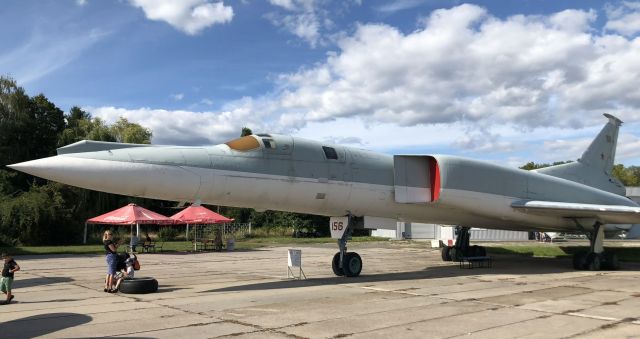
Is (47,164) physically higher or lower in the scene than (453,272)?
higher

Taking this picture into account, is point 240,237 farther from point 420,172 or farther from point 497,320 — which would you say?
point 497,320

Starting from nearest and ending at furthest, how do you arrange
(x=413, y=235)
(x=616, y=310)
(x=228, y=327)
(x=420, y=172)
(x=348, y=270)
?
1. (x=228, y=327)
2. (x=616, y=310)
3. (x=348, y=270)
4. (x=420, y=172)
5. (x=413, y=235)

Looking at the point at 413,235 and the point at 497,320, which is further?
the point at 413,235

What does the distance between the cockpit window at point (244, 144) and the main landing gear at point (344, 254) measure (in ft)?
10.0

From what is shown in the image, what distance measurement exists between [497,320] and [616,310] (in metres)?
2.22

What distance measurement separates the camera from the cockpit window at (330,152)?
38.0ft

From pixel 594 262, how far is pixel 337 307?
10.3m

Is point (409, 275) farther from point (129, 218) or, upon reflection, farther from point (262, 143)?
point (129, 218)

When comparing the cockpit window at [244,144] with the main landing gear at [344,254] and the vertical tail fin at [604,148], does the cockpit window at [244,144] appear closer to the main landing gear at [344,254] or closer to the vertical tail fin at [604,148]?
the main landing gear at [344,254]

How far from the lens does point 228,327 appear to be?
21.1 feet

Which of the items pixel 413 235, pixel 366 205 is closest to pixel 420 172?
pixel 366 205

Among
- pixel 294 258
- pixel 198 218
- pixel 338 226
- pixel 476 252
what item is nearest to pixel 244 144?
pixel 294 258

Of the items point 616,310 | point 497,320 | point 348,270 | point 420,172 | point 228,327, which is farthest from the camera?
point 420,172

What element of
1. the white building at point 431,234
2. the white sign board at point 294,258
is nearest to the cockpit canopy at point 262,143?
the white sign board at point 294,258
